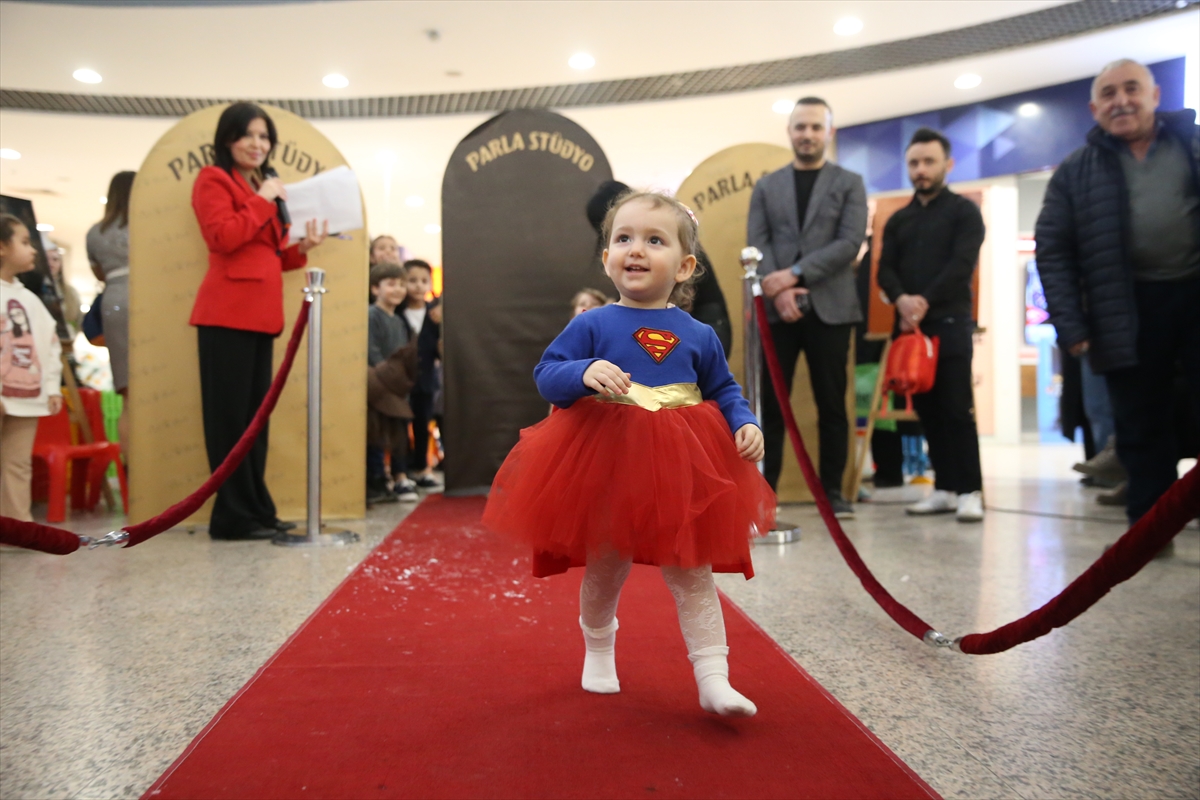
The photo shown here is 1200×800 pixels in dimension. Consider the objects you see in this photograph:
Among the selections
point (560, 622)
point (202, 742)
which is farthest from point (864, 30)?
point (202, 742)

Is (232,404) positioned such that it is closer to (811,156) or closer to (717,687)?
(717,687)

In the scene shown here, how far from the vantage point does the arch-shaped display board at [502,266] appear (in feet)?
15.9

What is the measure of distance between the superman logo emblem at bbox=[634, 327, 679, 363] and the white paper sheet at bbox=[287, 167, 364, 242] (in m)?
2.44

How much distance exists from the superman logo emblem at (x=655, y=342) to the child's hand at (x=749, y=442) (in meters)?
0.20

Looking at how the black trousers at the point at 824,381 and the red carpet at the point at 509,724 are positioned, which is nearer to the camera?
the red carpet at the point at 509,724

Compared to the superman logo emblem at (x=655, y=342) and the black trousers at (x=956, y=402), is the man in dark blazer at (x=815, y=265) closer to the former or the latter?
the black trousers at (x=956, y=402)

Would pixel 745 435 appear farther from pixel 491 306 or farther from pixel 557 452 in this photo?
pixel 491 306

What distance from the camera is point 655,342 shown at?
1.60m

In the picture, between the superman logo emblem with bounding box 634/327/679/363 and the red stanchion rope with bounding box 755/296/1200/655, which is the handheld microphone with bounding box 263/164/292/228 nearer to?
the superman logo emblem with bounding box 634/327/679/363

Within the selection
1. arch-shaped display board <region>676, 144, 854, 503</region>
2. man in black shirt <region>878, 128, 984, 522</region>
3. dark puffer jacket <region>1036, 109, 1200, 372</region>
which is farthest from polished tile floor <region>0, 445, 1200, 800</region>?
arch-shaped display board <region>676, 144, 854, 503</region>

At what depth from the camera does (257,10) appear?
21.0 ft

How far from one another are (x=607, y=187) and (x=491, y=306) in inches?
59.8

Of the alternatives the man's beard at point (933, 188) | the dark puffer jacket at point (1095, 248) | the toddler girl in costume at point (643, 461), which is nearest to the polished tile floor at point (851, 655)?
the toddler girl in costume at point (643, 461)

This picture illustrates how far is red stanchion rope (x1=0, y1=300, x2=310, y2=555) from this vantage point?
1.25 m
